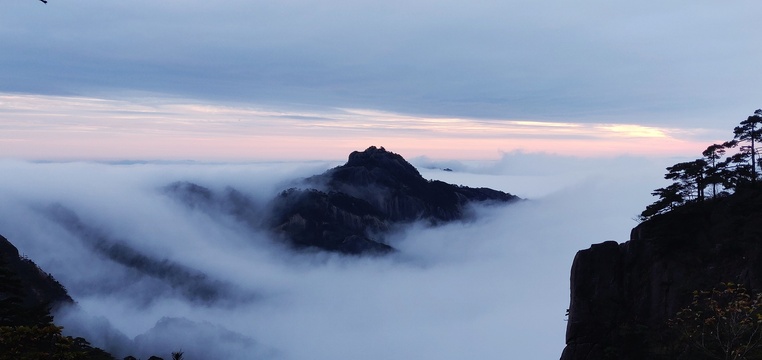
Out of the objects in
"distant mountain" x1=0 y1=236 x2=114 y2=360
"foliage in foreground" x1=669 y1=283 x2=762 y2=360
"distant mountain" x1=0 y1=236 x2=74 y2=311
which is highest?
"distant mountain" x1=0 y1=236 x2=114 y2=360

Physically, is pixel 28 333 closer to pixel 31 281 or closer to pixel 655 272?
pixel 655 272

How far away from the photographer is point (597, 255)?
195ft

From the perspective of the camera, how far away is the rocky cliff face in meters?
52.2

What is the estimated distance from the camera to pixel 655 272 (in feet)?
184

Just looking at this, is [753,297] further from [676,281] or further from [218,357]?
[218,357]

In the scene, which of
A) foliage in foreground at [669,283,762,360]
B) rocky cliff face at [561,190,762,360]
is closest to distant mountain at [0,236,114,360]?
foliage in foreground at [669,283,762,360]

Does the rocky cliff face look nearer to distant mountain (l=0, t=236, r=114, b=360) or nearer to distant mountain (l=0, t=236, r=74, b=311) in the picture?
distant mountain (l=0, t=236, r=114, b=360)

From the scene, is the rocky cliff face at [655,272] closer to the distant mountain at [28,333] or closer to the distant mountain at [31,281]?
the distant mountain at [28,333]

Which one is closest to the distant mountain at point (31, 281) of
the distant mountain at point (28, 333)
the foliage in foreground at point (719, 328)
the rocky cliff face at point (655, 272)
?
the distant mountain at point (28, 333)

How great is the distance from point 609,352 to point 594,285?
710cm

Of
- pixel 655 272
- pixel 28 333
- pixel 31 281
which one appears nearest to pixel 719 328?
pixel 655 272

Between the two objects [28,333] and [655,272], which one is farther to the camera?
[655,272]

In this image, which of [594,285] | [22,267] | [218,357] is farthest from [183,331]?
[594,285]

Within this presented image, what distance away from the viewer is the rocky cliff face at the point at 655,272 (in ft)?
171
